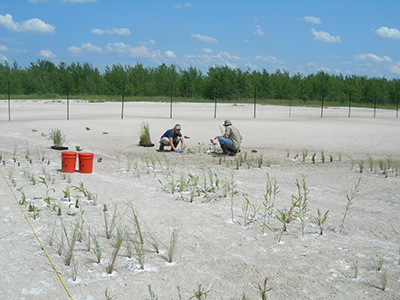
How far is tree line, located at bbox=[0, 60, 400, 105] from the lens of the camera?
57.1 metres

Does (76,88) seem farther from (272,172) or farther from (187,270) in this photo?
(187,270)

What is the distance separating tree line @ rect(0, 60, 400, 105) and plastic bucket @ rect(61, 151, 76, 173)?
47.0 meters

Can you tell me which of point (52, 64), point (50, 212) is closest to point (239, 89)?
point (52, 64)

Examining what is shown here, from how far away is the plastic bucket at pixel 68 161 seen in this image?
27.5 ft

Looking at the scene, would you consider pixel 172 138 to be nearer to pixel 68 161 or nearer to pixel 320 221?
pixel 68 161

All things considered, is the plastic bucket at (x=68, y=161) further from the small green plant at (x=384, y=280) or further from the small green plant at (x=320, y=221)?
the small green plant at (x=384, y=280)

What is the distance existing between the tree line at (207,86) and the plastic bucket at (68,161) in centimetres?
4697

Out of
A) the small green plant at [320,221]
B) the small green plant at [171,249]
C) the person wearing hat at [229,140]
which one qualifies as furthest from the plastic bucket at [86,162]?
the small green plant at [320,221]

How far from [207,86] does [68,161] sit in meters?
53.8

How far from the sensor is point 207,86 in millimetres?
61281

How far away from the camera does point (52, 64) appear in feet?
269

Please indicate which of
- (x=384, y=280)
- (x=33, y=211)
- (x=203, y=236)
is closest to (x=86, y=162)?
(x=33, y=211)

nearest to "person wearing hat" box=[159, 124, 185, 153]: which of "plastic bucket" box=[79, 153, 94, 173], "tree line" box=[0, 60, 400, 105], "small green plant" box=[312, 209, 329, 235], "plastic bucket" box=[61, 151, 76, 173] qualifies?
"plastic bucket" box=[79, 153, 94, 173]

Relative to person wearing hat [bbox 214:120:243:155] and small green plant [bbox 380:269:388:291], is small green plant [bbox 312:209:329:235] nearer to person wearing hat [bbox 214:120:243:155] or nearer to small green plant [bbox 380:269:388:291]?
small green plant [bbox 380:269:388:291]
